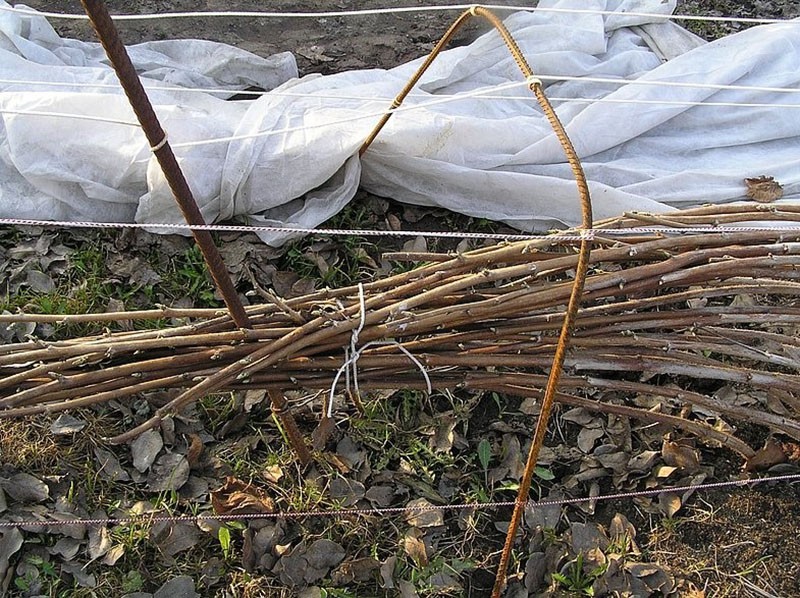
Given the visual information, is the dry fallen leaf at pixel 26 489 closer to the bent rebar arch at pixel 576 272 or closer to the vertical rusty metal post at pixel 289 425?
the vertical rusty metal post at pixel 289 425

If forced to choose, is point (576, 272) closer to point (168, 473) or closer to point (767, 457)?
point (767, 457)

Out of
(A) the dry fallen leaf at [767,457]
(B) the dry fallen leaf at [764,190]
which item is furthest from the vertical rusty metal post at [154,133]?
(B) the dry fallen leaf at [764,190]

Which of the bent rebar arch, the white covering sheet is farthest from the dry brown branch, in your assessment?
the white covering sheet

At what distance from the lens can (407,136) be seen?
238cm

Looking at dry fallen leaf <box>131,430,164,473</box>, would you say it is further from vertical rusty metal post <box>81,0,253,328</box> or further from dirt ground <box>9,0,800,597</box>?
dirt ground <box>9,0,800,597</box>

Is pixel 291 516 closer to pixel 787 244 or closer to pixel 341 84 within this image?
pixel 787 244

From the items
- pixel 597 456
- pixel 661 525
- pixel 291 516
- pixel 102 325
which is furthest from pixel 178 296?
pixel 661 525

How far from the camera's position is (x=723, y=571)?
1.76 metres

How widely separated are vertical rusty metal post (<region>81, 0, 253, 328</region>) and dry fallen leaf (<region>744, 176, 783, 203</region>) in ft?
5.46

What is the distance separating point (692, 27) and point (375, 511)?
7.91ft

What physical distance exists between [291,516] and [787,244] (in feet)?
3.97

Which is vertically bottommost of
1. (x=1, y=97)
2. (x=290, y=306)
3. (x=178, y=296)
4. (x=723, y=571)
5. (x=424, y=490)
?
(x=723, y=571)

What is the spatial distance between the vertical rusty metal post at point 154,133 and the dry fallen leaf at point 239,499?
1.50 ft

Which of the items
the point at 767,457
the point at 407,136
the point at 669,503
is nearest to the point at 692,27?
the point at 407,136
